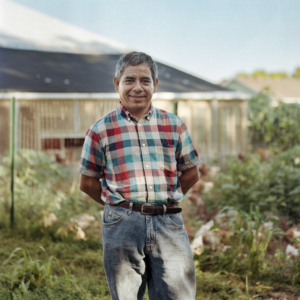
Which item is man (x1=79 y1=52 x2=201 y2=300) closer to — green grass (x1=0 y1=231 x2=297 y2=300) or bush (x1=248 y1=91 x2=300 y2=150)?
green grass (x1=0 y1=231 x2=297 y2=300)

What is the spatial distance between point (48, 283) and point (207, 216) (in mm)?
2569

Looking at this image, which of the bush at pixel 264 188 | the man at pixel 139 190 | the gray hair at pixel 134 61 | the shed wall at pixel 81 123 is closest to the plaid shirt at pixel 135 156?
the man at pixel 139 190

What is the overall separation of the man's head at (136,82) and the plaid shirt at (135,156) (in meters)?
0.06

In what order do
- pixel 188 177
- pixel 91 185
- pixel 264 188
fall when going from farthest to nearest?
pixel 264 188
pixel 188 177
pixel 91 185

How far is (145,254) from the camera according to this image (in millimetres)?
1778

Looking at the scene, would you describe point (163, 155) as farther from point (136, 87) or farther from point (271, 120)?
point (271, 120)

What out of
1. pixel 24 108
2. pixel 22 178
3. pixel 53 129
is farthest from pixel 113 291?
pixel 24 108

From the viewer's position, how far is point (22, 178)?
4.97 m

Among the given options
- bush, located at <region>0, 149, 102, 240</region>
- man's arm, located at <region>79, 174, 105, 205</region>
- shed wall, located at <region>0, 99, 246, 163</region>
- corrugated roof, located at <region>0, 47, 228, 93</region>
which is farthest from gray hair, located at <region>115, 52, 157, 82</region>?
corrugated roof, located at <region>0, 47, 228, 93</region>

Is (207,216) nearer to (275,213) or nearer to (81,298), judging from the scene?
(275,213)

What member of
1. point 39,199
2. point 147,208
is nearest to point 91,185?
point 147,208

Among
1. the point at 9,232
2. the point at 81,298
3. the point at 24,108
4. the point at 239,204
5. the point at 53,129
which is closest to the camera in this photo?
the point at 81,298

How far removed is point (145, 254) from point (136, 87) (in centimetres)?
87

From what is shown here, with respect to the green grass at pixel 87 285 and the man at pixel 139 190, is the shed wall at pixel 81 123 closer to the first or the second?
the green grass at pixel 87 285
